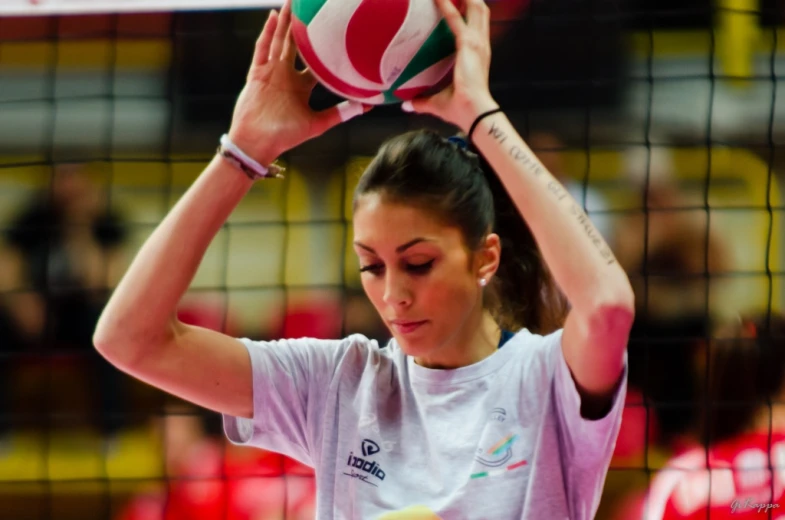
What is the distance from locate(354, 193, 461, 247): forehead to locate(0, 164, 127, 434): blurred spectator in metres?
2.13

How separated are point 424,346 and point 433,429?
13 cm

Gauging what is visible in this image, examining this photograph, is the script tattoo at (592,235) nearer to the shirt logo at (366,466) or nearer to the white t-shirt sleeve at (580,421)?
the white t-shirt sleeve at (580,421)

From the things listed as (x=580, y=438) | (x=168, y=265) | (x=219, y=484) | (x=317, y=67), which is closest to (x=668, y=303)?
(x=219, y=484)

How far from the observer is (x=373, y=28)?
1.49 m

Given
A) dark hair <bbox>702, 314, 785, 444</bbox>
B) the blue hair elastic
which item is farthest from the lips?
dark hair <bbox>702, 314, 785, 444</bbox>

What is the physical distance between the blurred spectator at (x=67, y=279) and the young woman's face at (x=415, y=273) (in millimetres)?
2158

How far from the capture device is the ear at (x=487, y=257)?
61.3 inches

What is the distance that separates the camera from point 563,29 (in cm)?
339

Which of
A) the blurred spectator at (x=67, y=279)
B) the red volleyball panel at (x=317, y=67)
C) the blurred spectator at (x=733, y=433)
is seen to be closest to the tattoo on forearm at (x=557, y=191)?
the red volleyball panel at (x=317, y=67)

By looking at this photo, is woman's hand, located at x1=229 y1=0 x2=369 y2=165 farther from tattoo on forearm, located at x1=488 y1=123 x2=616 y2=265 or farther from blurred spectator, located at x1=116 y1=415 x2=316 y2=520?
blurred spectator, located at x1=116 y1=415 x2=316 y2=520

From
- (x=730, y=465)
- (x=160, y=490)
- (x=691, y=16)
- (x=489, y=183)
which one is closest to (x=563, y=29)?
(x=691, y=16)

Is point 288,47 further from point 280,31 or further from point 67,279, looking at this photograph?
point 67,279

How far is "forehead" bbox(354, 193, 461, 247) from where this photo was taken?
1493mm

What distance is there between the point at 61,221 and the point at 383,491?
2.41 meters
